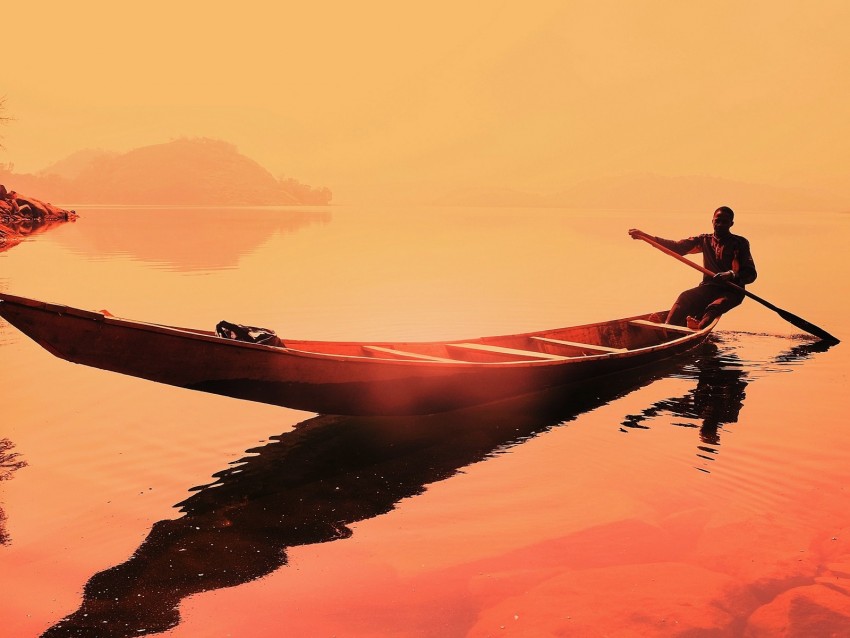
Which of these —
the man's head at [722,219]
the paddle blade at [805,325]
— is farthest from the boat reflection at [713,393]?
the man's head at [722,219]

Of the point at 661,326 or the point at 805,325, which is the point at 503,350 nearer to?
the point at 661,326

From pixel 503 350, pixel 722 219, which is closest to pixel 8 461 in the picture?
pixel 503 350

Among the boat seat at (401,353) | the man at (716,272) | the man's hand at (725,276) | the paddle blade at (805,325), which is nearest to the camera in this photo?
the boat seat at (401,353)

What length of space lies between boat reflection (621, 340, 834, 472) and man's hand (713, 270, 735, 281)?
148 centimetres

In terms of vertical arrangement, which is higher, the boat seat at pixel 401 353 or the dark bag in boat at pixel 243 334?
the dark bag in boat at pixel 243 334

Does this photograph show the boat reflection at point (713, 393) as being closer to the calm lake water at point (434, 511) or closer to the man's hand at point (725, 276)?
the calm lake water at point (434, 511)

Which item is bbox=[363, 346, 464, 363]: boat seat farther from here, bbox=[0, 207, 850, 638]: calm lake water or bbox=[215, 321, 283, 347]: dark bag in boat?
bbox=[215, 321, 283, 347]: dark bag in boat

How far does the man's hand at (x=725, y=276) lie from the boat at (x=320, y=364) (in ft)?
9.02

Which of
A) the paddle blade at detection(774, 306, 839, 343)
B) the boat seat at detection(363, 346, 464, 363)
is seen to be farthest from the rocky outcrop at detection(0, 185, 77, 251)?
the paddle blade at detection(774, 306, 839, 343)

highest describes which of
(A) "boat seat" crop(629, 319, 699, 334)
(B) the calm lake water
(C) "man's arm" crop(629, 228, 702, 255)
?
(C) "man's arm" crop(629, 228, 702, 255)

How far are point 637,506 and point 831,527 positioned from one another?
163 centimetres

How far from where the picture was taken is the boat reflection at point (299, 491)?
17.0 ft

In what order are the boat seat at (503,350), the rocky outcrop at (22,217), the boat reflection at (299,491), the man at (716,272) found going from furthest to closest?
the rocky outcrop at (22,217), the man at (716,272), the boat seat at (503,350), the boat reflection at (299,491)

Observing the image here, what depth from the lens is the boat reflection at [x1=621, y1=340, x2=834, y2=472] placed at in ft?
30.7
